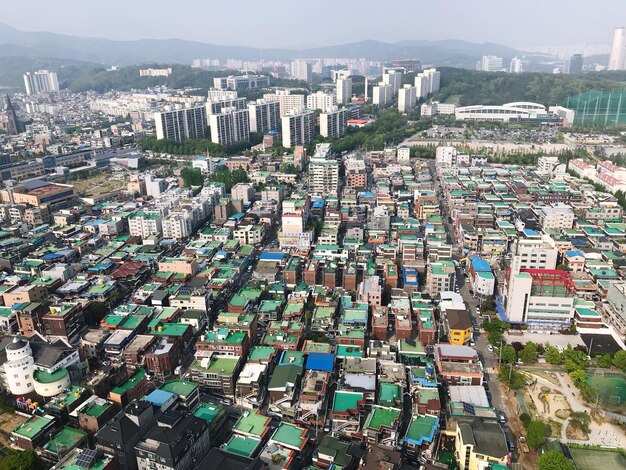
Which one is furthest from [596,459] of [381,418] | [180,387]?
[180,387]

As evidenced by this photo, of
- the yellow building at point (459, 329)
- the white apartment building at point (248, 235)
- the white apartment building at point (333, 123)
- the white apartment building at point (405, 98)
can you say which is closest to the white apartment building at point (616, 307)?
the yellow building at point (459, 329)

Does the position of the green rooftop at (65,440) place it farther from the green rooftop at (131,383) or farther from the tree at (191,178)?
the tree at (191,178)

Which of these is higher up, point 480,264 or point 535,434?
point 480,264

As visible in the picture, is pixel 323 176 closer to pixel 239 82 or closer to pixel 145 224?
pixel 145 224

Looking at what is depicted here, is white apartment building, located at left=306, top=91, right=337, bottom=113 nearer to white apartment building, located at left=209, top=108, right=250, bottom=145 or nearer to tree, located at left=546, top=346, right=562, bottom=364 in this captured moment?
white apartment building, located at left=209, top=108, right=250, bottom=145

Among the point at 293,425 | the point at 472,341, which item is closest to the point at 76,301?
the point at 293,425

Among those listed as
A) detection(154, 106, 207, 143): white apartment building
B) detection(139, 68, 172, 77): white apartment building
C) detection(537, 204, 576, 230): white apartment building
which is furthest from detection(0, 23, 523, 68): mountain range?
detection(537, 204, 576, 230): white apartment building
